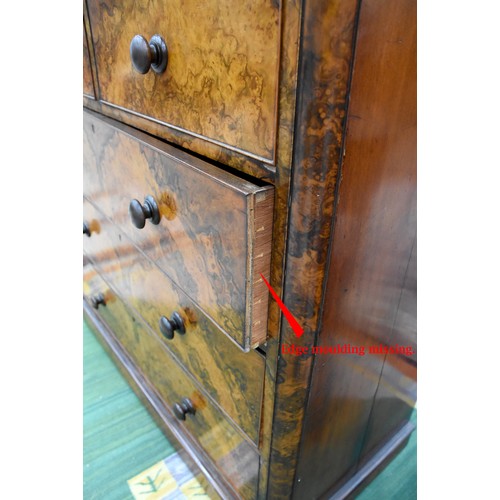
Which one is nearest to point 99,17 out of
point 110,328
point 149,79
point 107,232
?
point 149,79

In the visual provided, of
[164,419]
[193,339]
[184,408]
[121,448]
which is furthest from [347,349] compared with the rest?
[121,448]

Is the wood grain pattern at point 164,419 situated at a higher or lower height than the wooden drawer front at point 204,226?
lower

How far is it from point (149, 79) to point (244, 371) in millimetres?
407

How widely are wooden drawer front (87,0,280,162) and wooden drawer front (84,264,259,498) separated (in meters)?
0.47

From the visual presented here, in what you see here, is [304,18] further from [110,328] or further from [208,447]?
[110,328]

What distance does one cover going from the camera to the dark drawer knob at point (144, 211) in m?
0.58

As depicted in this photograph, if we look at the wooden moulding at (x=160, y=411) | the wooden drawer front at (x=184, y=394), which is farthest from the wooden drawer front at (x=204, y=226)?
the wooden moulding at (x=160, y=411)

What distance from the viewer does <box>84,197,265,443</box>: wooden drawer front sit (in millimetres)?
604

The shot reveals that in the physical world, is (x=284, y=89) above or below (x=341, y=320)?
above

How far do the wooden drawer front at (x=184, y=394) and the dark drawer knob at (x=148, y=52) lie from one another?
20.5 inches

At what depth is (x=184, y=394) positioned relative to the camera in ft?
2.75

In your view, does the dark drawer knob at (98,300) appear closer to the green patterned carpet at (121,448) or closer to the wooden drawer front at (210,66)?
the green patterned carpet at (121,448)

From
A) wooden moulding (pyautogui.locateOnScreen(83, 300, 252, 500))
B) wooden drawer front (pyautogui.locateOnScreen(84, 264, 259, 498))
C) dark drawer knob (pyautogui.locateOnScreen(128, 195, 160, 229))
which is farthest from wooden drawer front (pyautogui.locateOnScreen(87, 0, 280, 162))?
wooden moulding (pyautogui.locateOnScreen(83, 300, 252, 500))

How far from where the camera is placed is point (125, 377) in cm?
117
